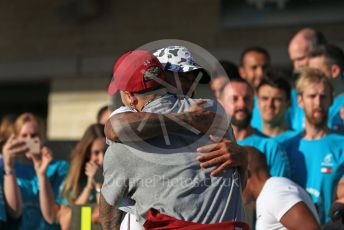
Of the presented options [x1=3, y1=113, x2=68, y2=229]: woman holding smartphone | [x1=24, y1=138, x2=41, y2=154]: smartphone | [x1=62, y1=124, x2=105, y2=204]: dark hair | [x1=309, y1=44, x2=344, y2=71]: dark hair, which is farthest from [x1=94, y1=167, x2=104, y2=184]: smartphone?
[x1=309, y1=44, x2=344, y2=71]: dark hair

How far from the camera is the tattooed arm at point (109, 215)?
4.43 metres

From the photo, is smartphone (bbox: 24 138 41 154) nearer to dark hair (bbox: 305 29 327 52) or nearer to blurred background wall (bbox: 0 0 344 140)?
dark hair (bbox: 305 29 327 52)

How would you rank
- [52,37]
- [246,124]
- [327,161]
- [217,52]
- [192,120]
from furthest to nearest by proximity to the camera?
[52,37] → [217,52] → [246,124] → [327,161] → [192,120]

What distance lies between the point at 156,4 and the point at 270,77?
6.00 meters

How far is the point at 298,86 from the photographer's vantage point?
675 centimetres

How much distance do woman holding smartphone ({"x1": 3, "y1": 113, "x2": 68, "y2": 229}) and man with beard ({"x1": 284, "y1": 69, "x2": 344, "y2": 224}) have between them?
1932 mm

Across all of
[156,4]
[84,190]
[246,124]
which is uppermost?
[156,4]

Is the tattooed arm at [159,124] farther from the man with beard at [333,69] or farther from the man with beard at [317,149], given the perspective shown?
the man with beard at [333,69]

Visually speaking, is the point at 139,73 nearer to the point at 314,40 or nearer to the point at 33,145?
the point at 33,145

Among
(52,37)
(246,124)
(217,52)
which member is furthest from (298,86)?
(52,37)

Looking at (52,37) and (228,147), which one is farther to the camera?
(52,37)

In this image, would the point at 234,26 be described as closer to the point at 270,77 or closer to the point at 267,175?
the point at 270,77

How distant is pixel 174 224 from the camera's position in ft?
13.5

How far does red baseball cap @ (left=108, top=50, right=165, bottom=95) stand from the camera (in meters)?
4.21
